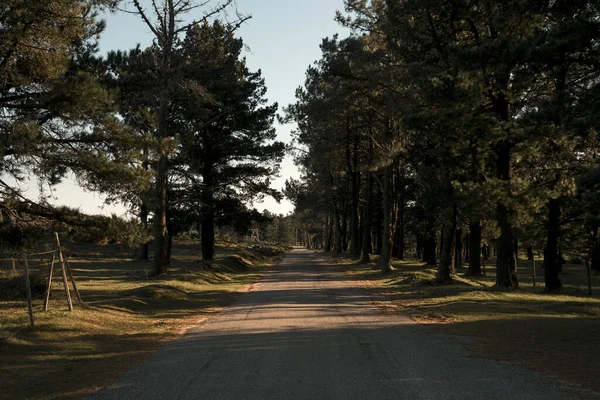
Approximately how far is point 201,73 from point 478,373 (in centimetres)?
2109

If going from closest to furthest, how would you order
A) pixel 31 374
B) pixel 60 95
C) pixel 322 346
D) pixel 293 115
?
1. pixel 31 374
2. pixel 322 346
3. pixel 60 95
4. pixel 293 115

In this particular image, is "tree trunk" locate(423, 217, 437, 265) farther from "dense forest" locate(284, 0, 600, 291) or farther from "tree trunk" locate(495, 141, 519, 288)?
"tree trunk" locate(495, 141, 519, 288)

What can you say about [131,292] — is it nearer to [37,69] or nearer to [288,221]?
[37,69]

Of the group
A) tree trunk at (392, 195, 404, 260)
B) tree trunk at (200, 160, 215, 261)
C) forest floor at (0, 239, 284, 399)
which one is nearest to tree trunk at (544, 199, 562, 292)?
forest floor at (0, 239, 284, 399)

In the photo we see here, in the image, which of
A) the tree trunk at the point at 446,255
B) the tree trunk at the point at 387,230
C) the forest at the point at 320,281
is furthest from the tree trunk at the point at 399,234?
the tree trunk at the point at 446,255

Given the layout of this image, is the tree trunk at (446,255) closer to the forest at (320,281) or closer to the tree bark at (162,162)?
the forest at (320,281)

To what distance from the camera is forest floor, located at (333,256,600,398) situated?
8.20 m

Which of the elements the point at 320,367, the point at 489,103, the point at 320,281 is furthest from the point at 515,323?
the point at 320,281

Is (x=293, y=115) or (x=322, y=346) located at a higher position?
(x=293, y=115)

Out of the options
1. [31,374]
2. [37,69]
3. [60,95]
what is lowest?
[31,374]

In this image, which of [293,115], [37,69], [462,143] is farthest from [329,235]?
[37,69]

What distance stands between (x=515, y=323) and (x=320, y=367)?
6.69 meters

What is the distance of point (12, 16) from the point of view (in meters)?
10.3

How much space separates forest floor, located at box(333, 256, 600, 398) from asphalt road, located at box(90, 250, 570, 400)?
0.63 m
